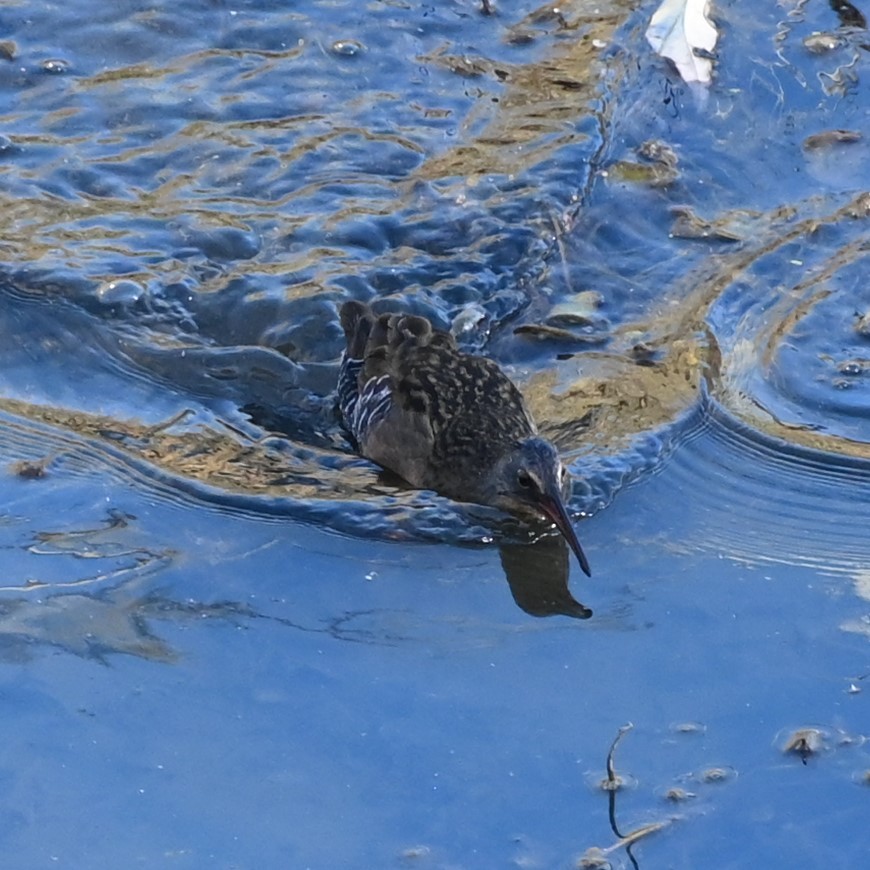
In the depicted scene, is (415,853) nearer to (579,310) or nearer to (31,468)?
(31,468)

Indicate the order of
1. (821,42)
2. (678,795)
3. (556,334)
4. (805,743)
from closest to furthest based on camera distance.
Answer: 1. (678,795)
2. (805,743)
3. (556,334)
4. (821,42)

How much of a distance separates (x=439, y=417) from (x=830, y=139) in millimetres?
3582

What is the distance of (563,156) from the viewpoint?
9578 millimetres

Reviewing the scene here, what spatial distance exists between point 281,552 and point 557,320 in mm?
2517

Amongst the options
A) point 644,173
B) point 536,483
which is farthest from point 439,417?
point 644,173

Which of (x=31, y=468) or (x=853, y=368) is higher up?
(x=853, y=368)

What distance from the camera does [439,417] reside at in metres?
7.39

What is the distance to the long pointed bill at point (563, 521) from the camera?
619cm

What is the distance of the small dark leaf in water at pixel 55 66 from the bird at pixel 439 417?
10.9ft

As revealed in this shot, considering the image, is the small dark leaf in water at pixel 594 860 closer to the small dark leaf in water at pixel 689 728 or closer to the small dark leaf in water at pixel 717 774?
the small dark leaf in water at pixel 717 774

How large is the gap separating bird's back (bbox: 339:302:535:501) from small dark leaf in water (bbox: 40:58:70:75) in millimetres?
3443

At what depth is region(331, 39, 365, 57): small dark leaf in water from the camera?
10477 millimetres

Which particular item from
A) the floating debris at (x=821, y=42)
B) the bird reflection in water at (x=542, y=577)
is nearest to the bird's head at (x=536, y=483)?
the bird reflection in water at (x=542, y=577)

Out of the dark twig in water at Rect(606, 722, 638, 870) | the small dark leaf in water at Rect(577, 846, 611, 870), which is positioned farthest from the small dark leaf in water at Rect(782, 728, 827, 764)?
the small dark leaf in water at Rect(577, 846, 611, 870)
